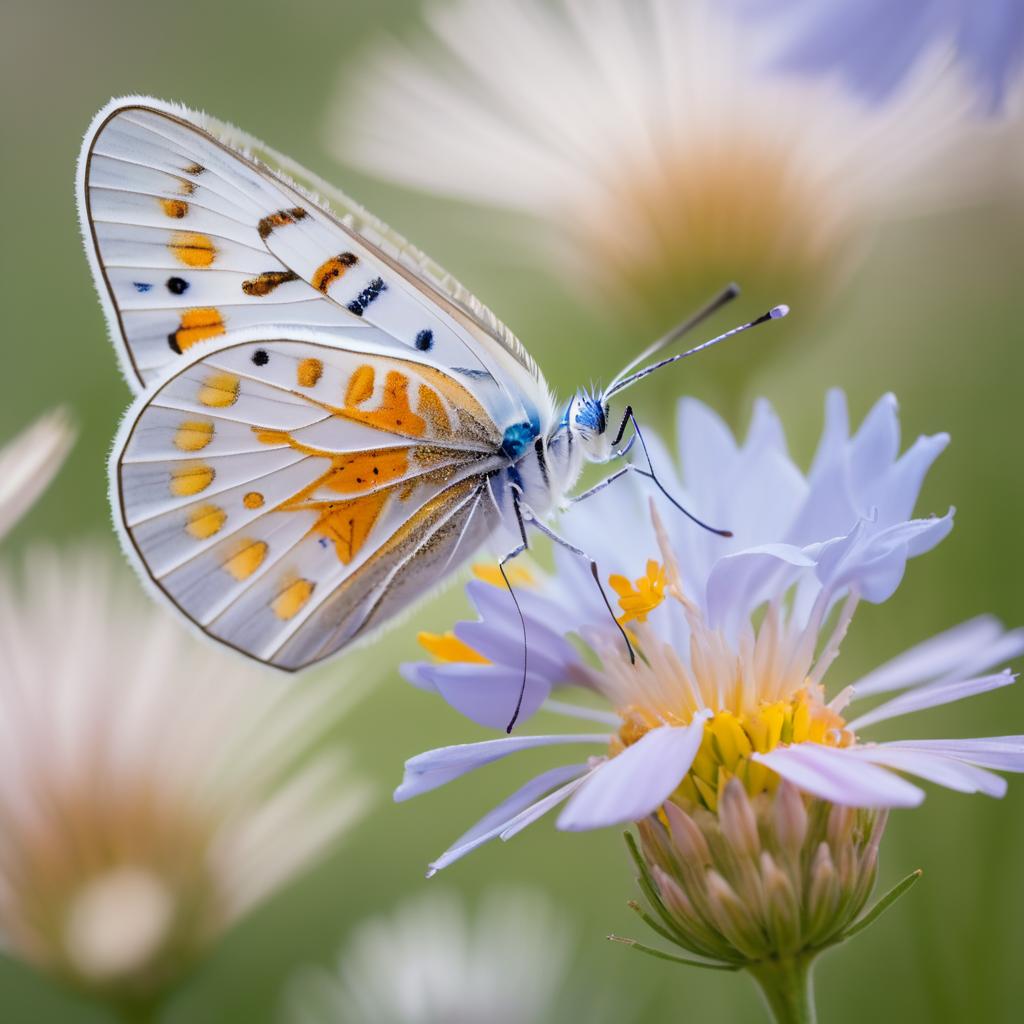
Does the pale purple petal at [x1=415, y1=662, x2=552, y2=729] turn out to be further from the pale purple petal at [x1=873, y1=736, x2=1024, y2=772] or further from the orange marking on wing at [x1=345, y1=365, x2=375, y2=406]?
the orange marking on wing at [x1=345, y1=365, x2=375, y2=406]

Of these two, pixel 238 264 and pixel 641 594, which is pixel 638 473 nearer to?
pixel 641 594

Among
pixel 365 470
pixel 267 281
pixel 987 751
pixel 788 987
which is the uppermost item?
pixel 267 281

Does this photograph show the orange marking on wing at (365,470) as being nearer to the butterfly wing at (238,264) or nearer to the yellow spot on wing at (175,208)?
the butterfly wing at (238,264)

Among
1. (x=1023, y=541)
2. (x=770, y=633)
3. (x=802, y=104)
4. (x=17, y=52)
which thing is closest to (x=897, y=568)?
(x=770, y=633)

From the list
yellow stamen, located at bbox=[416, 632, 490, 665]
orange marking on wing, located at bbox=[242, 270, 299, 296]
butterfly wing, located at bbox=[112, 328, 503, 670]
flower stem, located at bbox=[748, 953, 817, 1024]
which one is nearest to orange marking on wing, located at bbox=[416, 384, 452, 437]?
butterfly wing, located at bbox=[112, 328, 503, 670]

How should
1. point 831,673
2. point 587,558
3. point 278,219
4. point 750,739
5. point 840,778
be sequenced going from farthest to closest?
point 831,673 → point 278,219 → point 587,558 → point 750,739 → point 840,778

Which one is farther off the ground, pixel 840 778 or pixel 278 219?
pixel 278 219

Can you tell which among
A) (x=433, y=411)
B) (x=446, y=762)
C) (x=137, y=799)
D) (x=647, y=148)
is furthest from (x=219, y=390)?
(x=647, y=148)

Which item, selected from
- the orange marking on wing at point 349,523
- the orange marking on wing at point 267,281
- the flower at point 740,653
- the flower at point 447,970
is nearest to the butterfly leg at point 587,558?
the flower at point 740,653
